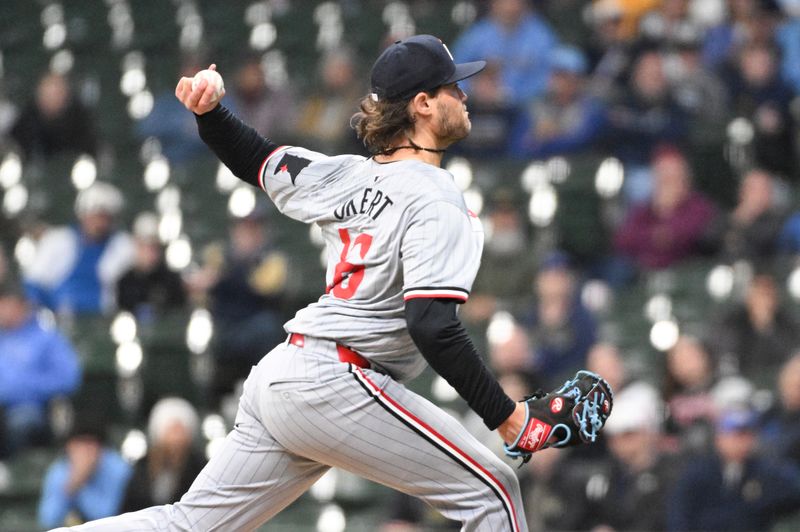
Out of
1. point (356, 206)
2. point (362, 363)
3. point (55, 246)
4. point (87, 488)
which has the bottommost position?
point (87, 488)

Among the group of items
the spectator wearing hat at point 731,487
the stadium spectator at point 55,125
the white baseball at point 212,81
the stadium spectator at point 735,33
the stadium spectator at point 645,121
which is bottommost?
the spectator wearing hat at point 731,487

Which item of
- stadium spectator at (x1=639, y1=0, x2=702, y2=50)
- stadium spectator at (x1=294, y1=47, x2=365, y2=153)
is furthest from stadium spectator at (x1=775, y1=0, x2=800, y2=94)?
stadium spectator at (x1=294, y1=47, x2=365, y2=153)

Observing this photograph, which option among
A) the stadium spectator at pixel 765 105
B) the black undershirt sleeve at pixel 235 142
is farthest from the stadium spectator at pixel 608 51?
the black undershirt sleeve at pixel 235 142

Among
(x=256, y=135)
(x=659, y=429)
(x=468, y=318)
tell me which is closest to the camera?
(x=256, y=135)

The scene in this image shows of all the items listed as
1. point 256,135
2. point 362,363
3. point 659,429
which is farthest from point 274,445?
point 659,429

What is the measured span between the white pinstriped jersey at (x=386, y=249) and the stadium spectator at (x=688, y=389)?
360cm

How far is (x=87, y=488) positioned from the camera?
25.4 feet

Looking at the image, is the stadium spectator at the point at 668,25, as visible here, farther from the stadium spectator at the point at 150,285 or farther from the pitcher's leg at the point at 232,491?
the pitcher's leg at the point at 232,491

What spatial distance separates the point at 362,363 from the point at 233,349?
5002 mm

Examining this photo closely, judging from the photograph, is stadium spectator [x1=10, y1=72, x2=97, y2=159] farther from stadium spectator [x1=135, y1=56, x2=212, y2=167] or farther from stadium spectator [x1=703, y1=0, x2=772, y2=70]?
stadium spectator [x1=703, y1=0, x2=772, y2=70]

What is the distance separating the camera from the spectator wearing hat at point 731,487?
6895mm

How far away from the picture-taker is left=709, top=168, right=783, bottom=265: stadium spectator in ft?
27.5

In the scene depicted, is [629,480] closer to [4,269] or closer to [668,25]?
[668,25]

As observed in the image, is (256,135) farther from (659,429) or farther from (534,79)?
(534,79)
